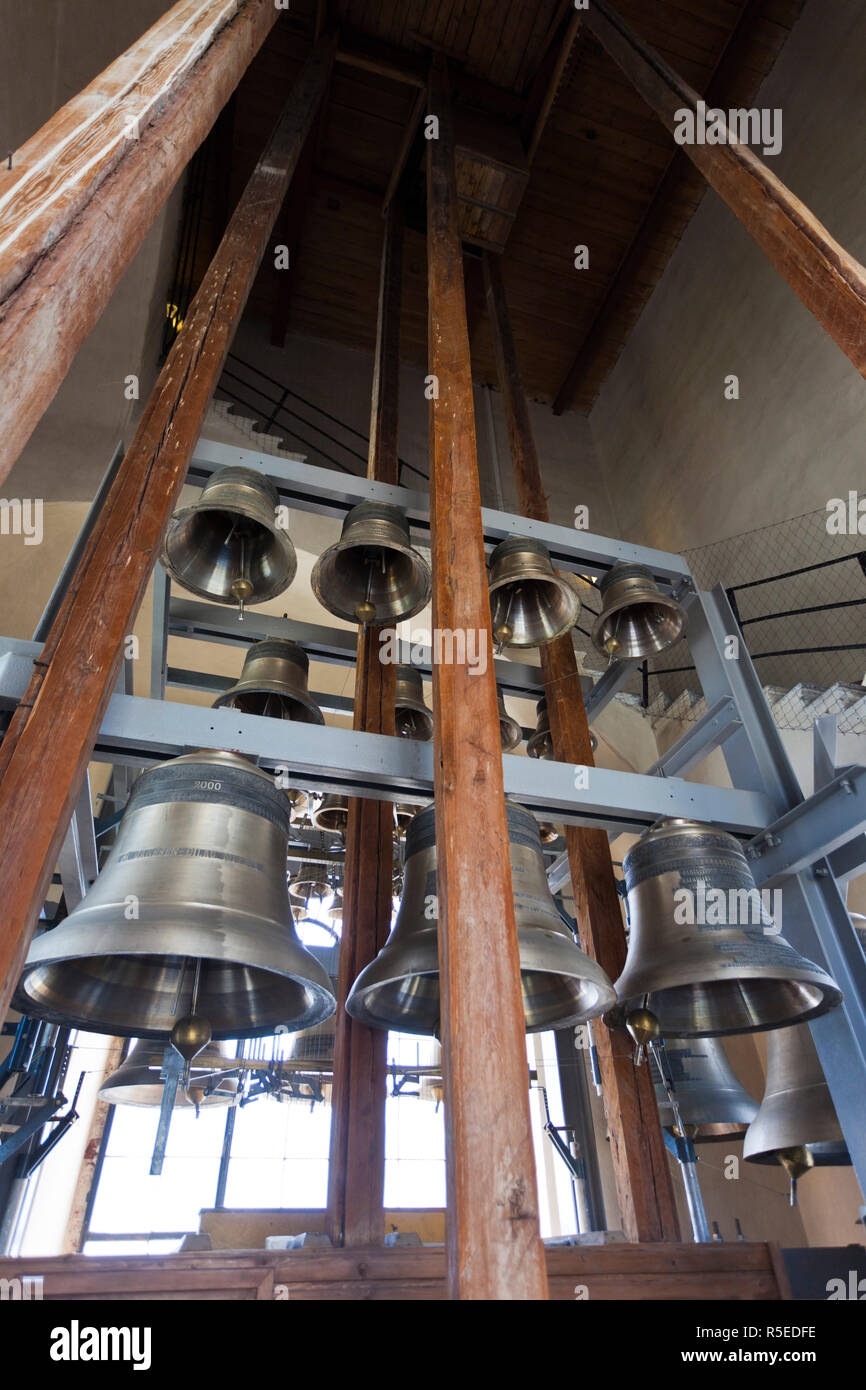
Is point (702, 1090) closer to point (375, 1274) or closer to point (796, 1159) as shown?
point (796, 1159)

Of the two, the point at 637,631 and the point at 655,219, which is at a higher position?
the point at 655,219

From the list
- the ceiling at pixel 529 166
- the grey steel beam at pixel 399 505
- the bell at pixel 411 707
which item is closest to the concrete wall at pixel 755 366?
the ceiling at pixel 529 166

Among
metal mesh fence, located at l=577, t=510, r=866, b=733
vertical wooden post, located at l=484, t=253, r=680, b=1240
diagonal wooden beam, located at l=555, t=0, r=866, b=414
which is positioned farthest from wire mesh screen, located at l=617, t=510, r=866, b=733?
diagonal wooden beam, located at l=555, t=0, r=866, b=414

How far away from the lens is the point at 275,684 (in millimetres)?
3730

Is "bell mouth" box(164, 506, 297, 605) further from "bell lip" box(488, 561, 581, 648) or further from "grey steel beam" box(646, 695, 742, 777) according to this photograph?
"grey steel beam" box(646, 695, 742, 777)

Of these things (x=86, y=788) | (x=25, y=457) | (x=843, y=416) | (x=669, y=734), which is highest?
(x=843, y=416)

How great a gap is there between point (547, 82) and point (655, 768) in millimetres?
7628

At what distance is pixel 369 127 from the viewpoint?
9352 millimetres

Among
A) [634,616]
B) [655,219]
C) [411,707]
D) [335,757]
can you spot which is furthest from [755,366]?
[335,757]

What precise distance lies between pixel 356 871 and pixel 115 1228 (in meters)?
9.32

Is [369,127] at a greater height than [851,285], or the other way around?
[369,127]

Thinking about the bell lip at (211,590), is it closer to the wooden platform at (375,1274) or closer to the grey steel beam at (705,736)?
the grey steel beam at (705,736)

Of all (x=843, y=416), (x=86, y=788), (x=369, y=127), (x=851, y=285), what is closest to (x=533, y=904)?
(x=86, y=788)
